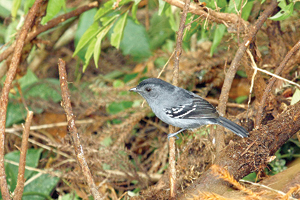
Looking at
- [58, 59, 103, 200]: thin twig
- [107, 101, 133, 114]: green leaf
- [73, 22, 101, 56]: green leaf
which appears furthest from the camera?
[107, 101, 133, 114]: green leaf

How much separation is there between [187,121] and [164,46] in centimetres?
235

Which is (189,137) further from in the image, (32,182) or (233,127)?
(32,182)

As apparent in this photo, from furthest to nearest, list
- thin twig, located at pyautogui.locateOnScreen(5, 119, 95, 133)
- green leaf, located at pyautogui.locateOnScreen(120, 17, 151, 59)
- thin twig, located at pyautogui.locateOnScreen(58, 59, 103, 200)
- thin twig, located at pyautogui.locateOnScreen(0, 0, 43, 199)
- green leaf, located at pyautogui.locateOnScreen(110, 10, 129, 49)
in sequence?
green leaf, located at pyautogui.locateOnScreen(120, 17, 151, 59) < thin twig, located at pyautogui.locateOnScreen(5, 119, 95, 133) < green leaf, located at pyautogui.locateOnScreen(110, 10, 129, 49) < thin twig, located at pyautogui.locateOnScreen(0, 0, 43, 199) < thin twig, located at pyautogui.locateOnScreen(58, 59, 103, 200)

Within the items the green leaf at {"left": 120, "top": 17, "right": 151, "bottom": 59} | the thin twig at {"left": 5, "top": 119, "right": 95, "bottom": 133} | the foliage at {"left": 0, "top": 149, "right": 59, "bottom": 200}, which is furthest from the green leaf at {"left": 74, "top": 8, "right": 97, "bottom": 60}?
the foliage at {"left": 0, "top": 149, "right": 59, "bottom": 200}

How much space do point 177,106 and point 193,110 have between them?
0.19 m

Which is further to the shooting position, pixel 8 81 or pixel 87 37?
pixel 87 37

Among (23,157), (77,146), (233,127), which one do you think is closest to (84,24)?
(23,157)

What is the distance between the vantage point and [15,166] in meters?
3.75

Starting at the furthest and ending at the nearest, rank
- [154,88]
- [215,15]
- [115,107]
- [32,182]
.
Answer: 1. [115,107]
2. [32,182]
3. [154,88]
4. [215,15]

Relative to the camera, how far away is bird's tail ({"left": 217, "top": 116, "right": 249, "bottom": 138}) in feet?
8.42

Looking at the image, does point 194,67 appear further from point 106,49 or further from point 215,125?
point 106,49

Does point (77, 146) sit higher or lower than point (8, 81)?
lower

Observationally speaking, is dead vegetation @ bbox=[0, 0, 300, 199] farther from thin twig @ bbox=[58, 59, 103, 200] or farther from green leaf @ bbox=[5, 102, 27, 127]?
thin twig @ bbox=[58, 59, 103, 200]

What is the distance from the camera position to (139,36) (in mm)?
4770
